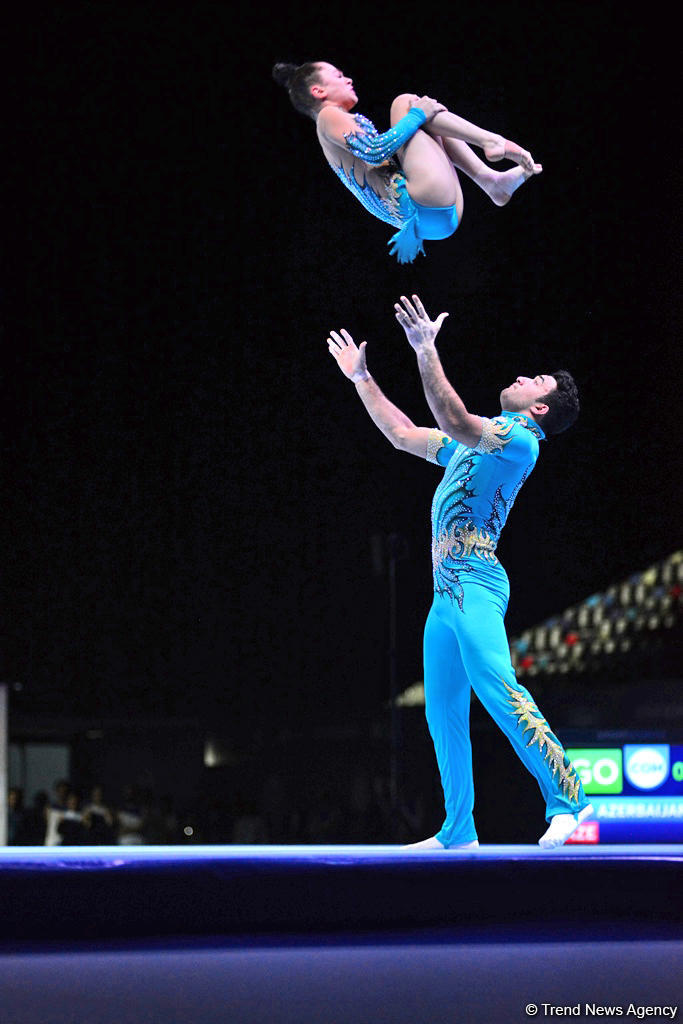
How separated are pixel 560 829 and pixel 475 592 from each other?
0.70 metres

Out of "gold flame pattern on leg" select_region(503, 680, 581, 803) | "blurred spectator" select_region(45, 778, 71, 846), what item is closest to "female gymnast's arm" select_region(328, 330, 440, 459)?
"gold flame pattern on leg" select_region(503, 680, 581, 803)

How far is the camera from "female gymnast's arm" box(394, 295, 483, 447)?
11.0 feet

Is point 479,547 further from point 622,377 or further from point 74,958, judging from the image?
point 622,377

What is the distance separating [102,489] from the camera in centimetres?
941

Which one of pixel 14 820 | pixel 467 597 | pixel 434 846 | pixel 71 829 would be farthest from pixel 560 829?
pixel 14 820

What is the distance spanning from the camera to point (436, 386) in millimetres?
3342

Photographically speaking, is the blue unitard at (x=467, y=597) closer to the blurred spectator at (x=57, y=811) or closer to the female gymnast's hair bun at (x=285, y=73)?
the female gymnast's hair bun at (x=285, y=73)

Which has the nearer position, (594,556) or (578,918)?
(578,918)

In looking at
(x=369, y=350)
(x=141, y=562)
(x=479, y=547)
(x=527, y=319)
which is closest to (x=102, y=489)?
(x=141, y=562)

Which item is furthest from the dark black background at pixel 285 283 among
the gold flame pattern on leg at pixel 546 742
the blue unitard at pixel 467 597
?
the gold flame pattern on leg at pixel 546 742

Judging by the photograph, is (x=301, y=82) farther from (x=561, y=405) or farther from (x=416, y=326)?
(x=561, y=405)

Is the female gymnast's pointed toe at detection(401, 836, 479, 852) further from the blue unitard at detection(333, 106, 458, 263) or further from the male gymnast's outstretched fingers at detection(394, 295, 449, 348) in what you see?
the blue unitard at detection(333, 106, 458, 263)

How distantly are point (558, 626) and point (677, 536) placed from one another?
11612 millimetres

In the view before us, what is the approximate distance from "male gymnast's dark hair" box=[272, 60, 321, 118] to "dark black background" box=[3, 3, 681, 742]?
2.46 meters
